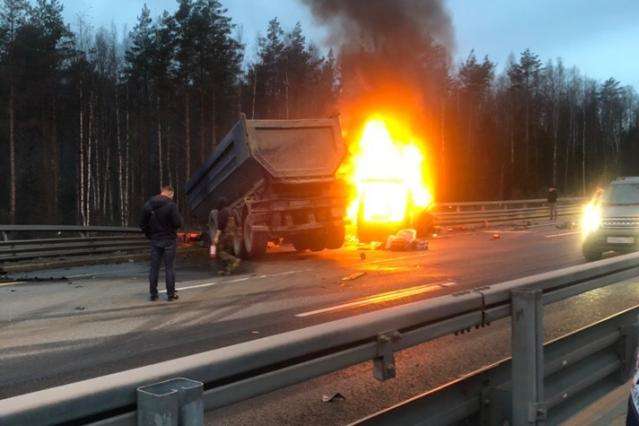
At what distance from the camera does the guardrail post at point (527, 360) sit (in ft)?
10.8

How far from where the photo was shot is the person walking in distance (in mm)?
14732

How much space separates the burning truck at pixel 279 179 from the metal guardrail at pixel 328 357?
998 centimetres

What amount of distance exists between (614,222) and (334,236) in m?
6.29

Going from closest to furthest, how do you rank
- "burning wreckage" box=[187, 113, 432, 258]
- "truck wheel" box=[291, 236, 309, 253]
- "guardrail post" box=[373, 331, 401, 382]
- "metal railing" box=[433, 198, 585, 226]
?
"guardrail post" box=[373, 331, 401, 382] < "burning wreckage" box=[187, 113, 432, 258] < "truck wheel" box=[291, 236, 309, 253] < "metal railing" box=[433, 198, 585, 226]

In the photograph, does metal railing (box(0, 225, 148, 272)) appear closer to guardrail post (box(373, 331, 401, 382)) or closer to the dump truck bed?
the dump truck bed

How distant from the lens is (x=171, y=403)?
1.73m

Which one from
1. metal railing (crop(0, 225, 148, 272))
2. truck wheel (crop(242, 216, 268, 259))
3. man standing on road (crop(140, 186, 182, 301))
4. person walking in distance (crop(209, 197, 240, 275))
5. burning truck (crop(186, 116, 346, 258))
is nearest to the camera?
man standing on road (crop(140, 186, 182, 301))

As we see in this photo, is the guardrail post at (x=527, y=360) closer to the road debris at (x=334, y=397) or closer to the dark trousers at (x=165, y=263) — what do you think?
the road debris at (x=334, y=397)

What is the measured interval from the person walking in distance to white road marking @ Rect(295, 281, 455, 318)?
5337 millimetres

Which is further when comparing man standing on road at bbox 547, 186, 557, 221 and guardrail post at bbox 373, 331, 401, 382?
man standing on road at bbox 547, 186, 557, 221

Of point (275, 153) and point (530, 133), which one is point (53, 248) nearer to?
point (275, 153)

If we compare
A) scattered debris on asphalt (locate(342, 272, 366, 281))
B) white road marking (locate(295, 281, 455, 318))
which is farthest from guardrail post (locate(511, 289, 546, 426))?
scattered debris on asphalt (locate(342, 272, 366, 281))

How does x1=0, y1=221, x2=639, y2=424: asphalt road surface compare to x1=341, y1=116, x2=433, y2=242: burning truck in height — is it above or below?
below

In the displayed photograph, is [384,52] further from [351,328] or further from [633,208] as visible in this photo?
[351,328]
